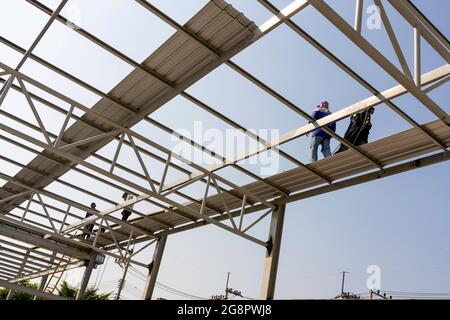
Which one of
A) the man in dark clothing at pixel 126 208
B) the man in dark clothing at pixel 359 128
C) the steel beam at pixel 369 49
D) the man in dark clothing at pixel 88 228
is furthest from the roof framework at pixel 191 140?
the man in dark clothing at pixel 88 228

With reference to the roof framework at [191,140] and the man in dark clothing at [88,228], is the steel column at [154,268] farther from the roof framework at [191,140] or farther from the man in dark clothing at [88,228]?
the man in dark clothing at [88,228]

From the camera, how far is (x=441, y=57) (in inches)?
270

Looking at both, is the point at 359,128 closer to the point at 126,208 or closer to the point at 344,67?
the point at 344,67

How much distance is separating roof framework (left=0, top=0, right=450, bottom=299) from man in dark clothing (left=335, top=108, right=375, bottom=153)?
22 centimetres

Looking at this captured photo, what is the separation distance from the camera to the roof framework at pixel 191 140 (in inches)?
277

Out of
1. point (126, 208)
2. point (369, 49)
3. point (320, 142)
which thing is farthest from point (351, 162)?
point (126, 208)

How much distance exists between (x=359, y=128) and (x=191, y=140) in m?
3.96

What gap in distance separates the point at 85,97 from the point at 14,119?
2.33 meters

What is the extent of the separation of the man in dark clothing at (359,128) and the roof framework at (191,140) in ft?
0.71

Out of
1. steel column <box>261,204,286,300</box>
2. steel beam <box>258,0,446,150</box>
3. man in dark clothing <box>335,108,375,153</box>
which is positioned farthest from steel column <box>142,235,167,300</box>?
steel beam <box>258,0,446,150</box>

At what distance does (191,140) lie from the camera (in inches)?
417
